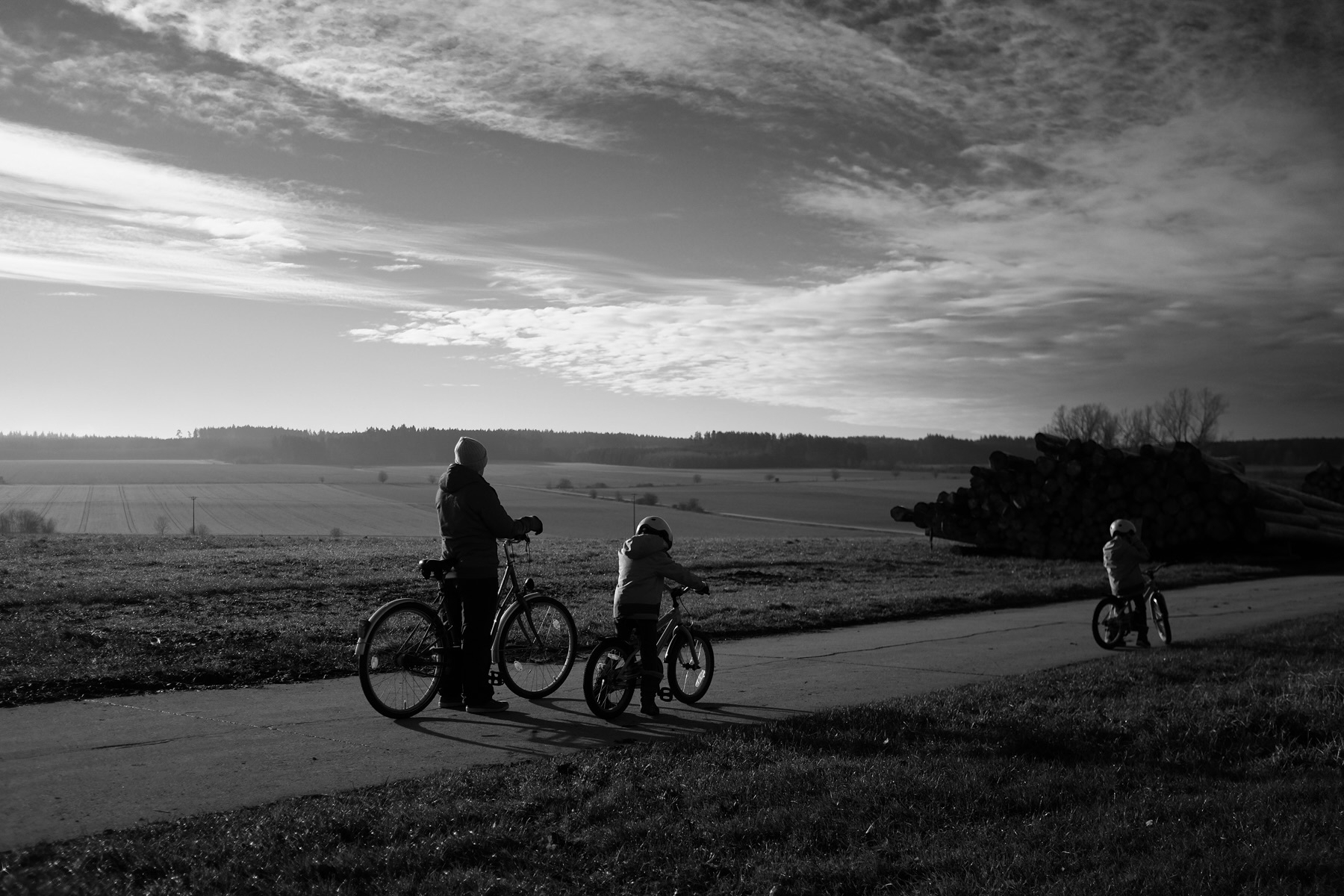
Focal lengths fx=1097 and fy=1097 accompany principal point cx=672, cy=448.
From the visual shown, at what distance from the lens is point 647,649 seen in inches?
333

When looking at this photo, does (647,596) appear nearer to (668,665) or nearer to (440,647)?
(668,665)

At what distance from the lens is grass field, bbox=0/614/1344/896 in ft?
15.7

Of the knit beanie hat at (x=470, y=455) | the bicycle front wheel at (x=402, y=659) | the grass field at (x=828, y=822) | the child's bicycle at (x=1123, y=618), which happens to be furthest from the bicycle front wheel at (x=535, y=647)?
the child's bicycle at (x=1123, y=618)

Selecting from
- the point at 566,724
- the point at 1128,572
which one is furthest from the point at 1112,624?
the point at 566,724

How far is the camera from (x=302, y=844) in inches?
198

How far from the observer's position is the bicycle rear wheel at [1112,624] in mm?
12641

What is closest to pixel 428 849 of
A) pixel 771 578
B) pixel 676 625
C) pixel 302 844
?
pixel 302 844

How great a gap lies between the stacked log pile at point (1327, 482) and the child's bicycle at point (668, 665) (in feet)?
149

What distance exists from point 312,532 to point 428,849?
166 feet

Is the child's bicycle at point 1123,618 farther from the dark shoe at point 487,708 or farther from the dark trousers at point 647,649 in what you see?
the dark shoe at point 487,708

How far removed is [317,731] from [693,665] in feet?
9.79

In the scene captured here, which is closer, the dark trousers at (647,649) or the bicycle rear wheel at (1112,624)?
the dark trousers at (647,649)

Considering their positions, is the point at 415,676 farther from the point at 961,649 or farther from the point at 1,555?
the point at 1,555

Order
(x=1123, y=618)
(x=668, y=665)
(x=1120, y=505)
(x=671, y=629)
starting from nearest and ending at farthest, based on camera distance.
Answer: (x=668, y=665) < (x=671, y=629) < (x=1123, y=618) < (x=1120, y=505)
